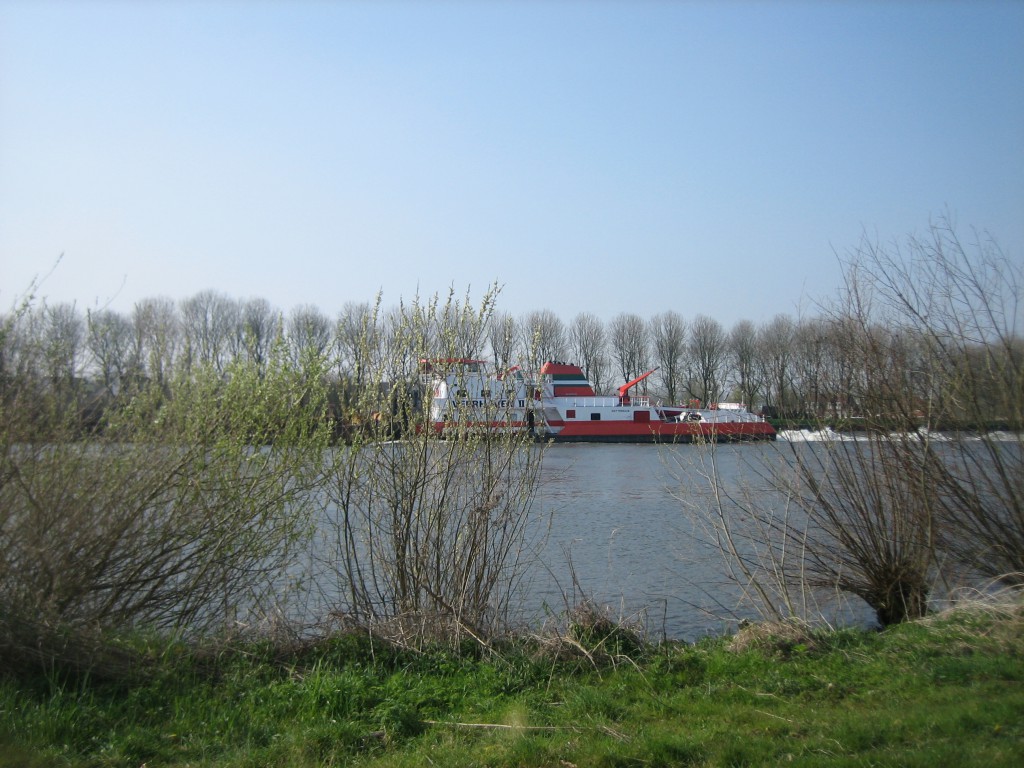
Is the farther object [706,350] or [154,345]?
[706,350]

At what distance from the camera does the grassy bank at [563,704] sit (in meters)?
4.55

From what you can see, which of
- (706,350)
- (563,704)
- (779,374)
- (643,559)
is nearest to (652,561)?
(643,559)

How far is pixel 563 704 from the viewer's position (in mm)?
5691

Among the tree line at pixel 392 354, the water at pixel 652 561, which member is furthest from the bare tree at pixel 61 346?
the water at pixel 652 561

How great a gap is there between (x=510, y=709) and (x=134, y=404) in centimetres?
450

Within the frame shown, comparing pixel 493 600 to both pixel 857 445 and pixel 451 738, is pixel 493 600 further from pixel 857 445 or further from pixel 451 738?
pixel 857 445

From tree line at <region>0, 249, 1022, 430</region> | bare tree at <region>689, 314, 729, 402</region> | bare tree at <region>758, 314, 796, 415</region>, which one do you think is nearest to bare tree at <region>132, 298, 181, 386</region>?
tree line at <region>0, 249, 1022, 430</region>

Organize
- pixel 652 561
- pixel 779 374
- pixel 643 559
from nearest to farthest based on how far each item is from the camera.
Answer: pixel 779 374 < pixel 652 561 < pixel 643 559

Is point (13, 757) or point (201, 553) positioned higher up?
point (201, 553)

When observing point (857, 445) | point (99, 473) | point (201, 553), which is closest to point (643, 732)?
point (201, 553)

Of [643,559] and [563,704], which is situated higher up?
[563,704]

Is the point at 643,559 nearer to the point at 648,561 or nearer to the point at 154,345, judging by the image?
the point at 648,561

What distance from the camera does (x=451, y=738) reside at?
5.02 meters

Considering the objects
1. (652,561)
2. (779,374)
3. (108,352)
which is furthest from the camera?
(652,561)
